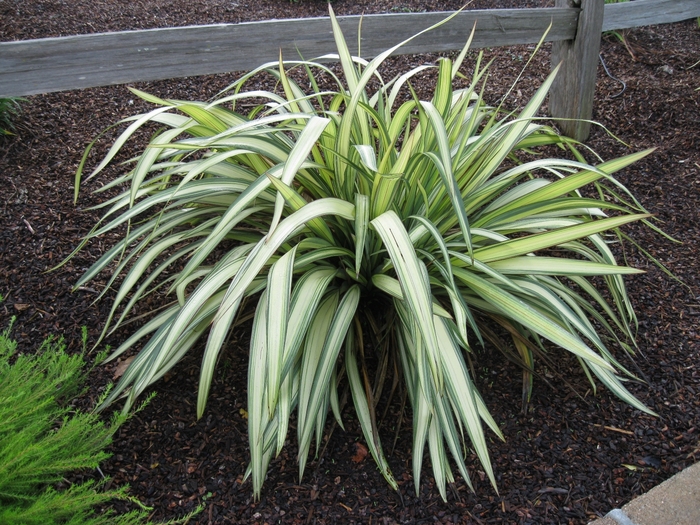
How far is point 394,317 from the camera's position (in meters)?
1.62

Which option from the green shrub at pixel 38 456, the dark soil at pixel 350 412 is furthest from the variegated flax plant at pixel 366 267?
the green shrub at pixel 38 456

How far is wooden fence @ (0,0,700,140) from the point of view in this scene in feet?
6.51

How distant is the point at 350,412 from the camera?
5.38ft

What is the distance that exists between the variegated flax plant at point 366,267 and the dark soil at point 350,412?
3.4 inches

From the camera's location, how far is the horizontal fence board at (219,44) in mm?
1970

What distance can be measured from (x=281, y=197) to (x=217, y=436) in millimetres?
722

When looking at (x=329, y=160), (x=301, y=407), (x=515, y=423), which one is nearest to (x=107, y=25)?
(x=329, y=160)

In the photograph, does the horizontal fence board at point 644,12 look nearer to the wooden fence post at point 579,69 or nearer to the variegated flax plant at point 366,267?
the wooden fence post at point 579,69

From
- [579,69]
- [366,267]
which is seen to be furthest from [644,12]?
[366,267]

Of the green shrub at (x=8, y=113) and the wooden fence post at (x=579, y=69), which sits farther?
the wooden fence post at (x=579, y=69)

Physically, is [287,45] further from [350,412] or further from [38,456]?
[38,456]

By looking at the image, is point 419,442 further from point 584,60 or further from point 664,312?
point 584,60

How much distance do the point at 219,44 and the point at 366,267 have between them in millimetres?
1171

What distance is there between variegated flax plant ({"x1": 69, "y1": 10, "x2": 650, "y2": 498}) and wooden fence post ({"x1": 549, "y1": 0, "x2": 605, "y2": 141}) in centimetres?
111
